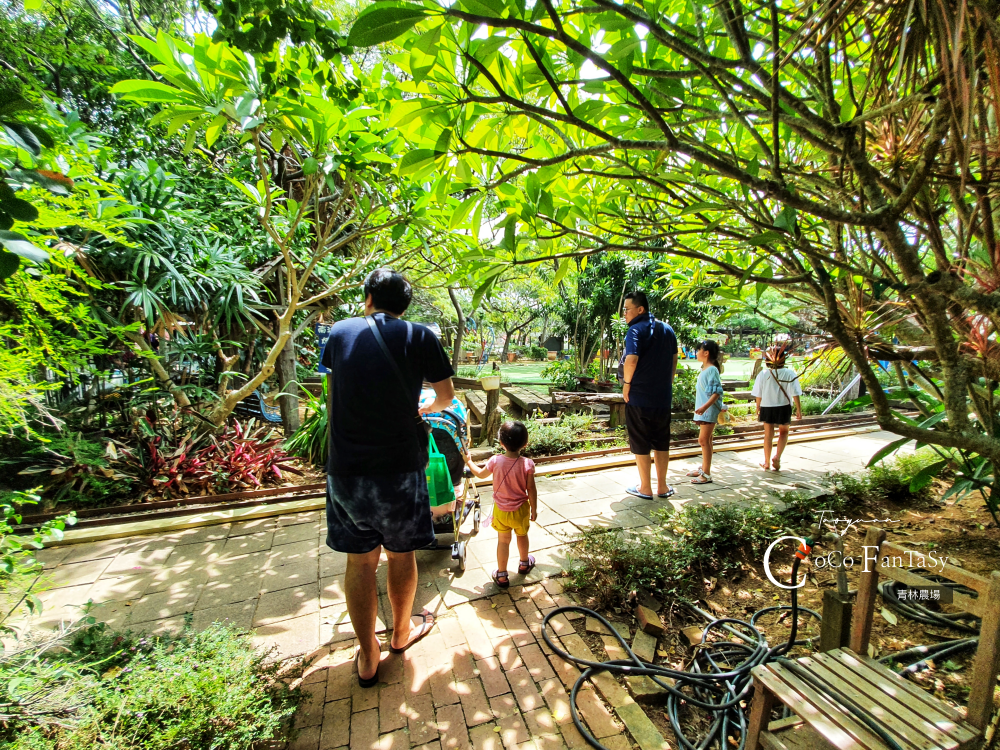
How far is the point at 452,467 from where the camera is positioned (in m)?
2.84

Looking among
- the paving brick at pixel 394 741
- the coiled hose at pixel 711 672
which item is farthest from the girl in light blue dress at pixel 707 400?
the paving brick at pixel 394 741

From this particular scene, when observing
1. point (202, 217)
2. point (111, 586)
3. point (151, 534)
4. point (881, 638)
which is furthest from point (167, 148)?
point (881, 638)

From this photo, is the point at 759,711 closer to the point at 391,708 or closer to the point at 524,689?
the point at 524,689

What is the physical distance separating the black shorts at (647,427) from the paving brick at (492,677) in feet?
7.25

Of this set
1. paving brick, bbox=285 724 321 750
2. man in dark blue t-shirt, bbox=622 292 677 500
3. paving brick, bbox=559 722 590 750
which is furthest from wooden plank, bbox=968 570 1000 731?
man in dark blue t-shirt, bbox=622 292 677 500

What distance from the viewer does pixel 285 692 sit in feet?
5.65

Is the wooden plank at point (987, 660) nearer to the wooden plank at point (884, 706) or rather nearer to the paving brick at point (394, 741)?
the wooden plank at point (884, 706)

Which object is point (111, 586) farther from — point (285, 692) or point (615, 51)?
point (615, 51)

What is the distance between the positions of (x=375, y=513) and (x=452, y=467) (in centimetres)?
105

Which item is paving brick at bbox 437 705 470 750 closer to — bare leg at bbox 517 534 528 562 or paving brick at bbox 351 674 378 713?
paving brick at bbox 351 674 378 713

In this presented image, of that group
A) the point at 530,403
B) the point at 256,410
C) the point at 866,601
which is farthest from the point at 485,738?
the point at 530,403

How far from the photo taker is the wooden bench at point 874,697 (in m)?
1.24

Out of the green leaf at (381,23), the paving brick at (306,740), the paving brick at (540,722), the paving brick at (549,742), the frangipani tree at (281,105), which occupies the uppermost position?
the frangipani tree at (281,105)

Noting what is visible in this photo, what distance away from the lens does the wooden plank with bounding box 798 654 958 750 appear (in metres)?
1.22
